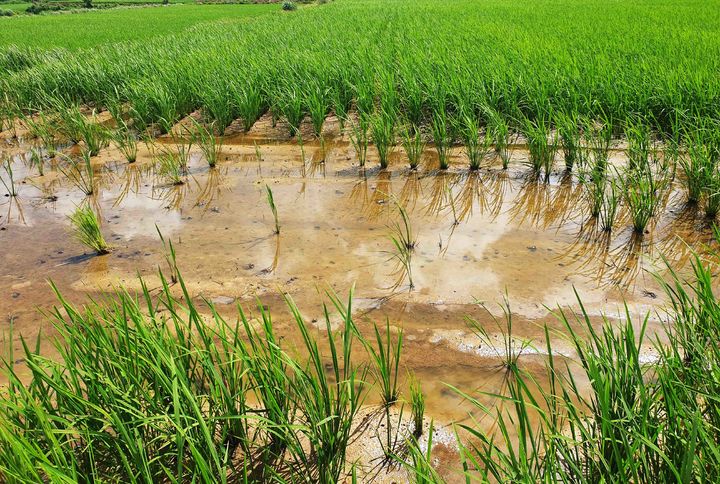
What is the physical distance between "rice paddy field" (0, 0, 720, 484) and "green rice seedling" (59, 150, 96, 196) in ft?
0.11

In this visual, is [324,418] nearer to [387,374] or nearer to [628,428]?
[387,374]

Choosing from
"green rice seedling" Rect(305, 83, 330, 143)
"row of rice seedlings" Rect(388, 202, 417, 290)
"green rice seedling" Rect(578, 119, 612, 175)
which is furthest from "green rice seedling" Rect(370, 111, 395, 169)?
"green rice seedling" Rect(578, 119, 612, 175)

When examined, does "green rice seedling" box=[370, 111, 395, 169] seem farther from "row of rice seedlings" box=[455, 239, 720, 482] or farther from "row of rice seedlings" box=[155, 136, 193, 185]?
"row of rice seedlings" box=[455, 239, 720, 482]

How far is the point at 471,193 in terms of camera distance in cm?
381

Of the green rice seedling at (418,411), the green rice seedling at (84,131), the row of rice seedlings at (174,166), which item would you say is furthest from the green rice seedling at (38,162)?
the green rice seedling at (418,411)

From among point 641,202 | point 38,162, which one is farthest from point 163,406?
point 38,162

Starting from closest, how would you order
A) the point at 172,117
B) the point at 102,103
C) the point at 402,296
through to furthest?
the point at 402,296 < the point at 172,117 < the point at 102,103

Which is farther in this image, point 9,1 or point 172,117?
point 9,1

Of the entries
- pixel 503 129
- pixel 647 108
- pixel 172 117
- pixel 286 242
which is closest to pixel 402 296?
pixel 286 242

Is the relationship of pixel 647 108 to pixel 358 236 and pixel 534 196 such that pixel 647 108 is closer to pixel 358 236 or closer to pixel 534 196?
pixel 534 196

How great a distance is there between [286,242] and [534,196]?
5.65 feet

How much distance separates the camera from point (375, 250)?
309 centimetres

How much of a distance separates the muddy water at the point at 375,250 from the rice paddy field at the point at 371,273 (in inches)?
0.7

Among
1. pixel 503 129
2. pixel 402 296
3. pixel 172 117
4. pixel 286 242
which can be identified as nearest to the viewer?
pixel 402 296
